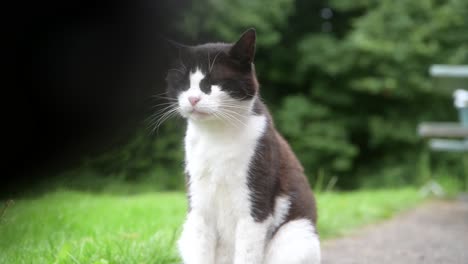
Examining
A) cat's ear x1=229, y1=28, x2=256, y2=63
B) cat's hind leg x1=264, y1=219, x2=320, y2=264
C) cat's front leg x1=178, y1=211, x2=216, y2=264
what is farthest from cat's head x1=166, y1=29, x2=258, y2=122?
cat's hind leg x1=264, y1=219, x2=320, y2=264

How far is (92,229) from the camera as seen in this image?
3053 millimetres

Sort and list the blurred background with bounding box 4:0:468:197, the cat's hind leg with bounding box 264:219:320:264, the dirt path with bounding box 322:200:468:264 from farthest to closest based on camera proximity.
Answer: the blurred background with bounding box 4:0:468:197
the dirt path with bounding box 322:200:468:264
the cat's hind leg with bounding box 264:219:320:264

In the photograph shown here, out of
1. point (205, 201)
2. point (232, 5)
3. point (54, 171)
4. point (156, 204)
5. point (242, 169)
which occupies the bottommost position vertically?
point (156, 204)

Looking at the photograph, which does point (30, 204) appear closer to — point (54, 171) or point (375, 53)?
point (54, 171)

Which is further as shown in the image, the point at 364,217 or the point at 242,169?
the point at 364,217

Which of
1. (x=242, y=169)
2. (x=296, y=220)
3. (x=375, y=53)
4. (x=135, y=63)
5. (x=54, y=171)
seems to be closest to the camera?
(x=242, y=169)

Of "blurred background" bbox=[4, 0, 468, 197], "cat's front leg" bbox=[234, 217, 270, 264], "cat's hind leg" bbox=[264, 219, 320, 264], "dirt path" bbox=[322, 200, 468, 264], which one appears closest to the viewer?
"cat's front leg" bbox=[234, 217, 270, 264]

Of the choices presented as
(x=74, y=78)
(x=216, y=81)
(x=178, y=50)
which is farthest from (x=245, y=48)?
(x=74, y=78)

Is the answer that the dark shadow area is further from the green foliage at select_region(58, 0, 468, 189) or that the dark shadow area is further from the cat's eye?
the green foliage at select_region(58, 0, 468, 189)

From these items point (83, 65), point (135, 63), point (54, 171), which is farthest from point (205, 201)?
point (135, 63)

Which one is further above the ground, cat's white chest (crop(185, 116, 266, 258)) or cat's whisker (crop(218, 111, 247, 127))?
cat's whisker (crop(218, 111, 247, 127))

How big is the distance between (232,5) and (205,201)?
258 inches

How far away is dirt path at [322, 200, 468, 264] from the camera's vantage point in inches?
123

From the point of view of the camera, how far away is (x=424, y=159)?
7.71 meters
